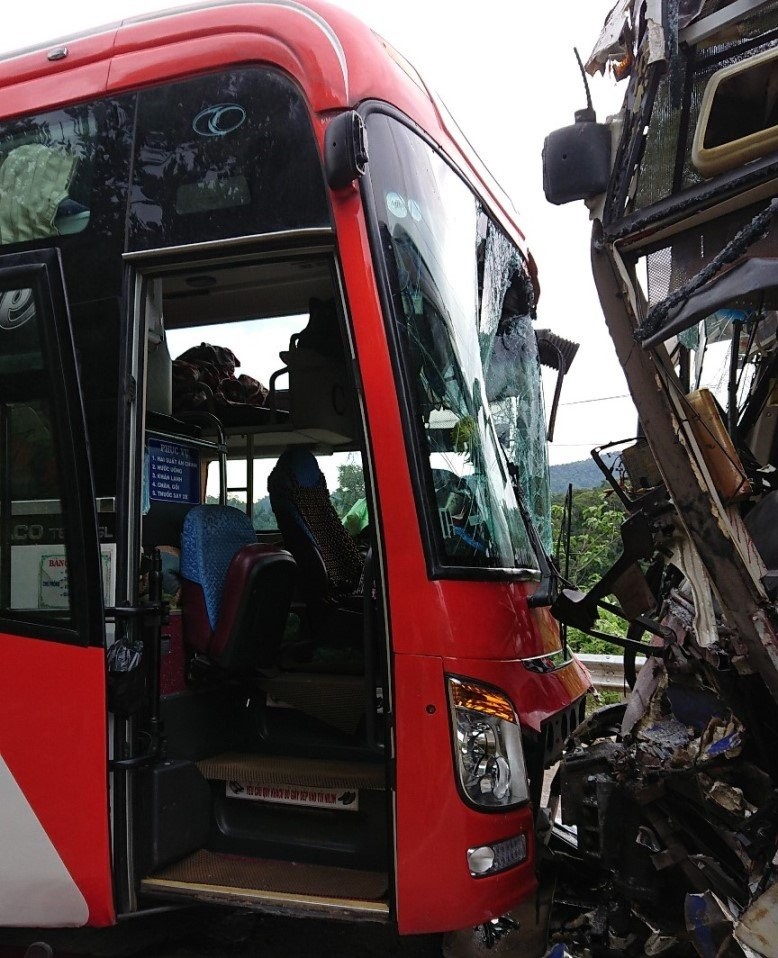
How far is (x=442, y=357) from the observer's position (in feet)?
9.89

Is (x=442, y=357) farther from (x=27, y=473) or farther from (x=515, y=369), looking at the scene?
(x=27, y=473)

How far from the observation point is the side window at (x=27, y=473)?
3123 millimetres

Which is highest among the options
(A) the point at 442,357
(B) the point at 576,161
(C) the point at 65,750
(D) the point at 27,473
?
(B) the point at 576,161

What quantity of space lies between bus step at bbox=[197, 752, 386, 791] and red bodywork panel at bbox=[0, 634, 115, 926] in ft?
1.67

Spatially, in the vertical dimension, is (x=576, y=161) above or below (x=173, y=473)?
above

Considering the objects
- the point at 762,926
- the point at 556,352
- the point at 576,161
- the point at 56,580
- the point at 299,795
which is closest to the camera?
the point at 762,926

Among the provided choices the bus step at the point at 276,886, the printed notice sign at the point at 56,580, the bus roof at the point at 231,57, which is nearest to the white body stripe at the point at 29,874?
the bus step at the point at 276,886

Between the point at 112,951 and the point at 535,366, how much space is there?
124 inches

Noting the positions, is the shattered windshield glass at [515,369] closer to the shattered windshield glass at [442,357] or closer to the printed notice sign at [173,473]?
A: the shattered windshield glass at [442,357]

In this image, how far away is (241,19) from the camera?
3107 mm

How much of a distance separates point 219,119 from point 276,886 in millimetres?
2695

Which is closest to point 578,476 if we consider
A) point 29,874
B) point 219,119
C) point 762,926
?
point 762,926

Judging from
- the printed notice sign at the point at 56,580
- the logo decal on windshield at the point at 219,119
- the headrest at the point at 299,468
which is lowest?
the printed notice sign at the point at 56,580

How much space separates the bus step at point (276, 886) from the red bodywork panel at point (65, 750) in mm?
217
